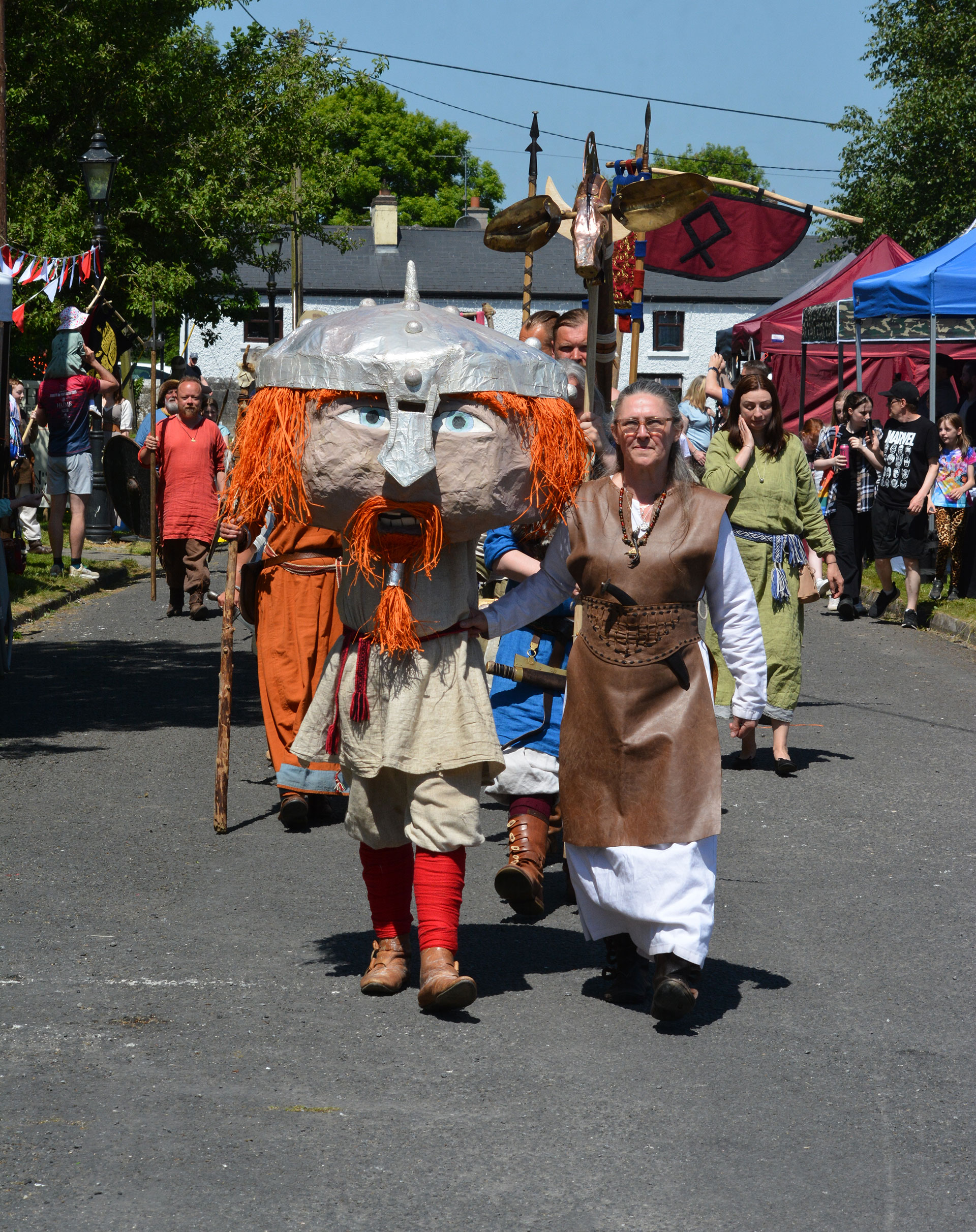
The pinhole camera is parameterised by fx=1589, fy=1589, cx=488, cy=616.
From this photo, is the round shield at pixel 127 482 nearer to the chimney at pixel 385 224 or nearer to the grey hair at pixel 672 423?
the grey hair at pixel 672 423

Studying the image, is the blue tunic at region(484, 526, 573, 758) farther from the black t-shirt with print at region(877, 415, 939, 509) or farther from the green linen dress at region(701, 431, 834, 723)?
the black t-shirt with print at region(877, 415, 939, 509)

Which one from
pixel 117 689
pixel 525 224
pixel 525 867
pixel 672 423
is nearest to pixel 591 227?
pixel 525 224

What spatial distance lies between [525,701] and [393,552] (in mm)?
1197

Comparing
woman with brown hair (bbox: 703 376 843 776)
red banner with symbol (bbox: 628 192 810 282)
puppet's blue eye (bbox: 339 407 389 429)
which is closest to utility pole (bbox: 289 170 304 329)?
red banner with symbol (bbox: 628 192 810 282)

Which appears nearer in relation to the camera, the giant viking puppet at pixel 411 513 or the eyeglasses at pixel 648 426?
the giant viking puppet at pixel 411 513

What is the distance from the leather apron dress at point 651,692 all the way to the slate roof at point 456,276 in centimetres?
5282

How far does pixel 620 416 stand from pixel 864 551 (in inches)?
415

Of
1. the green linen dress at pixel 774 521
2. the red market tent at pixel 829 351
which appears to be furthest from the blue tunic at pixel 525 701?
the red market tent at pixel 829 351

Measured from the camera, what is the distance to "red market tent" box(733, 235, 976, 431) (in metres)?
22.7

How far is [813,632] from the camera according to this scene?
13.6 meters

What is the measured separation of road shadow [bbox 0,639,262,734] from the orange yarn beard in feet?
14.4

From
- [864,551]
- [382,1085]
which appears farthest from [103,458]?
[382,1085]

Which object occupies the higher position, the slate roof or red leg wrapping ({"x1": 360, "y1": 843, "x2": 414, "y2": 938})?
the slate roof

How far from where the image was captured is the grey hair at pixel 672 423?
14.9ft
